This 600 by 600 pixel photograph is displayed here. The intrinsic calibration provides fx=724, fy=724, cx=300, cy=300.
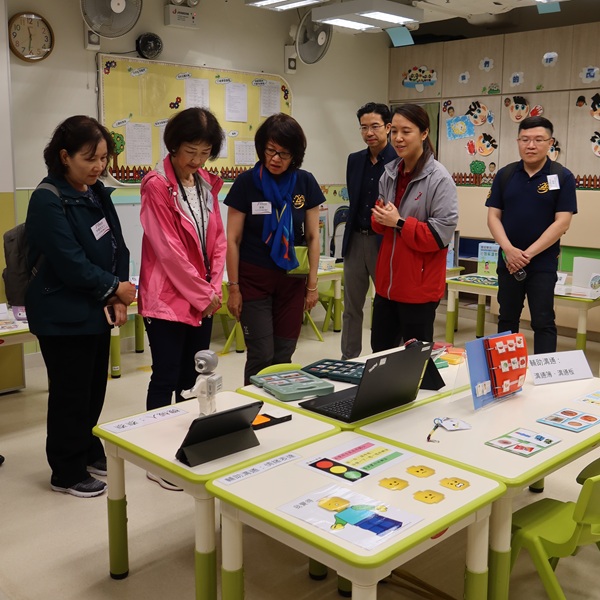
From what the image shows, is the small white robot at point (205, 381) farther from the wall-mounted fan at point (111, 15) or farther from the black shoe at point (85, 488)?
the wall-mounted fan at point (111, 15)

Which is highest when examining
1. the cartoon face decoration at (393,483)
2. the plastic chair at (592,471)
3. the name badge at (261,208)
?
the name badge at (261,208)

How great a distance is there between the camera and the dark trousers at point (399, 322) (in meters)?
3.41

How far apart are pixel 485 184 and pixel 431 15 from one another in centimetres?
164

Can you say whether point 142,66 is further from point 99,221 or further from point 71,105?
point 99,221

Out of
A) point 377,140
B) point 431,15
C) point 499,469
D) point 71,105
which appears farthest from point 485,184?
point 499,469

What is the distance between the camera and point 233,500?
5.65 ft

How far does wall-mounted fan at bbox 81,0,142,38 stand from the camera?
4.82 metres

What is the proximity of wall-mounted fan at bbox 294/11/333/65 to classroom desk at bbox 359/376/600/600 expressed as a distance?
14.9 ft

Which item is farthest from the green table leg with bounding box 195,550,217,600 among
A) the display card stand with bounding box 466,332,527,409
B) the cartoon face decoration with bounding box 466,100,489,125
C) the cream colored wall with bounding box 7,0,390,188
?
the cartoon face decoration with bounding box 466,100,489,125

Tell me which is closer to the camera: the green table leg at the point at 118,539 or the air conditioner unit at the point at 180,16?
the green table leg at the point at 118,539

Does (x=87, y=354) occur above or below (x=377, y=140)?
below

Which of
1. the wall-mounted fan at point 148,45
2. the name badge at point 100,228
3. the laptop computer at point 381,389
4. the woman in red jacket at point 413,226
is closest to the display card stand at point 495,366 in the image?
the laptop computer at point 381,389

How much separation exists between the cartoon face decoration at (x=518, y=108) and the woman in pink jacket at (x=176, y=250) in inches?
167

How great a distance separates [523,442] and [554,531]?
35 centimetres
